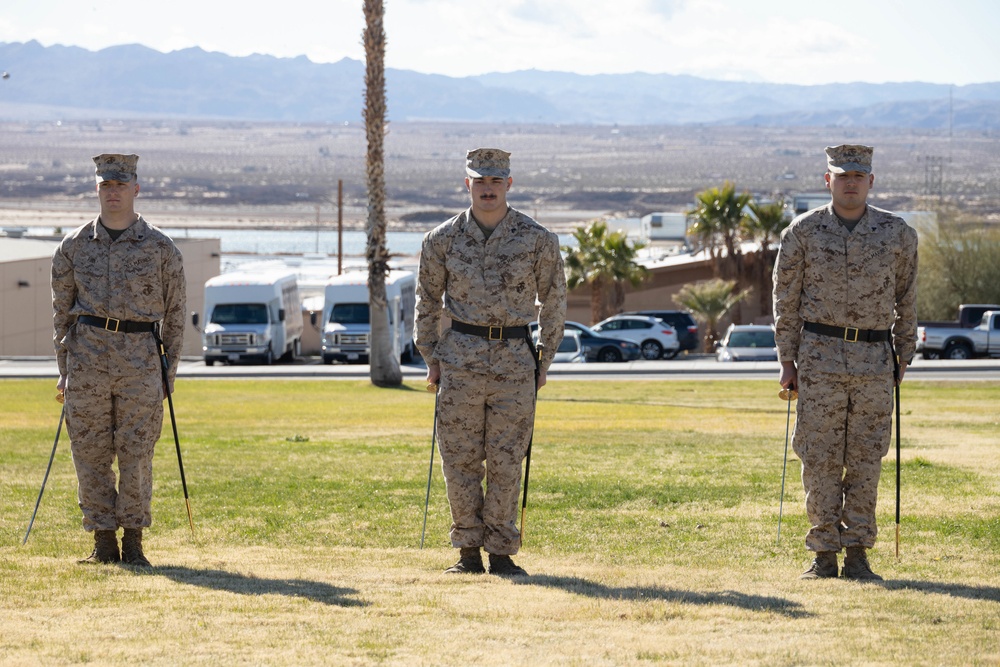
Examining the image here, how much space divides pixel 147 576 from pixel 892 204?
162m

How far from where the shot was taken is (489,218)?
7359mm

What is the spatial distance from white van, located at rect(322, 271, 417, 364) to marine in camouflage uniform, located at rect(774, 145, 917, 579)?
104ft

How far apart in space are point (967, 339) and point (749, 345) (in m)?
5.84

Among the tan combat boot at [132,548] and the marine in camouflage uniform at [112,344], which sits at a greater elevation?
the marine in camouflage uniform at [112,344]

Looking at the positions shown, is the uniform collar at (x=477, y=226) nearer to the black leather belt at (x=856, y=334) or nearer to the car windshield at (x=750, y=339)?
the black leather belt at (x=856, y=334)

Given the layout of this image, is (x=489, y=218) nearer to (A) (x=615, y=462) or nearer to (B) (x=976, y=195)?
(A) (x=615, y=462)

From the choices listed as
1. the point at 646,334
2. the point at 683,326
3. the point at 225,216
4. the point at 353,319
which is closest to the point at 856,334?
the point at 353,319

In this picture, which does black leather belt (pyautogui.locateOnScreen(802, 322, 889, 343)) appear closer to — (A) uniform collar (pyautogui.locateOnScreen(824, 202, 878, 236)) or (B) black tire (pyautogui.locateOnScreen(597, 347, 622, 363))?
(A) uniform collar (pyautogui.locateOnScreen(824, 202, 878, 236))

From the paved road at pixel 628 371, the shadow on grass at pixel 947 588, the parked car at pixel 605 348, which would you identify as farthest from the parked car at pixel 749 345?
the shadow on grass at pixel 947 588

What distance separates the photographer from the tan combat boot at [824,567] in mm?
7316

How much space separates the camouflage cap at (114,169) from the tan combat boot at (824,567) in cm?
406

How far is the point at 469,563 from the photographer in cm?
744

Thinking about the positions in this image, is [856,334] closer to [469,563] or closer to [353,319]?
[469,563]

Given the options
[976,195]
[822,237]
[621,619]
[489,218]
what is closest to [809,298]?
[822,237]
